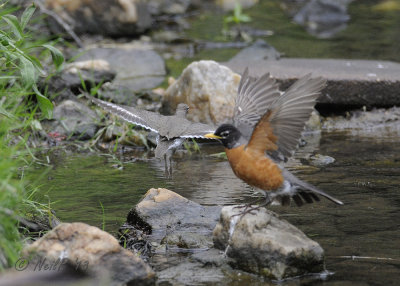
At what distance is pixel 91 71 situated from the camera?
9594mm

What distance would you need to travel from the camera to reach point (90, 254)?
4.33 m

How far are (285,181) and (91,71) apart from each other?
541 centimetres

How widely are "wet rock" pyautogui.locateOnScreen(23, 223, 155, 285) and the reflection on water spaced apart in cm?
72

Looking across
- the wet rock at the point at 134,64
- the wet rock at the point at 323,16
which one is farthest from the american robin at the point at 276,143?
the wet rock at the point at 323,16

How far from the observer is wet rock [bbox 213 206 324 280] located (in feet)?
14.7

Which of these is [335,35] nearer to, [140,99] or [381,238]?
[140,99]

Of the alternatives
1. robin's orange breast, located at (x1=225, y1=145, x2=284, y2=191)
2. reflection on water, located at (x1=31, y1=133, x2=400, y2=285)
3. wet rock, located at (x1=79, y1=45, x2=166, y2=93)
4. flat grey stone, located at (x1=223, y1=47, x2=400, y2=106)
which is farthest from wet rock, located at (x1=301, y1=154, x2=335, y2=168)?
wet rock, located at (x1=79, y1=45, x2=166, y2=93)

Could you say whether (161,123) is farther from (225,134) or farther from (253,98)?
(225,134)

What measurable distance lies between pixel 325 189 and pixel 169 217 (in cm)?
177

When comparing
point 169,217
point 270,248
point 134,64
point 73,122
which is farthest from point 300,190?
point 134,64

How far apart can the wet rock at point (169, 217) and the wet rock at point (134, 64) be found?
5.55 m

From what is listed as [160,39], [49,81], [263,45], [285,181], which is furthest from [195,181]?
[160,39]

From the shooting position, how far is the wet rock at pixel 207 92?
29.0 ft

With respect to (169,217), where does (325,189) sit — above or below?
below
